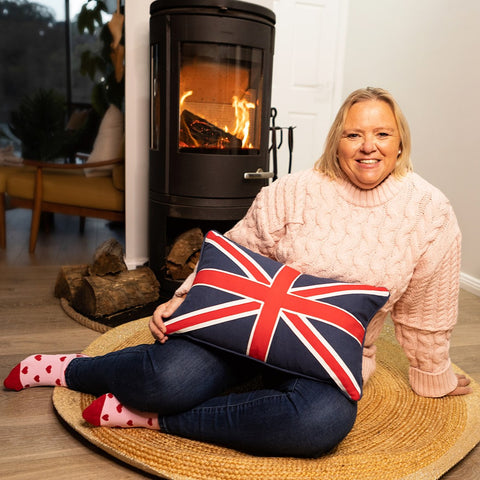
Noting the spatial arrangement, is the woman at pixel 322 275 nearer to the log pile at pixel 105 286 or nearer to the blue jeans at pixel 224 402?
the blue jeans at pixel 224 402

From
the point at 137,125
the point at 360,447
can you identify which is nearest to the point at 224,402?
the point at 360,447

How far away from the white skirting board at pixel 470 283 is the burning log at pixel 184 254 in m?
1.34

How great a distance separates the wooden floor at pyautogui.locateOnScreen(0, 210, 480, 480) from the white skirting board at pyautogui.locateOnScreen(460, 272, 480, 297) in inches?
1.6

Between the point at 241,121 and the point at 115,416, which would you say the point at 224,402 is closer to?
the point at 115,416

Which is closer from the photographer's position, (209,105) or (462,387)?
(462,387)

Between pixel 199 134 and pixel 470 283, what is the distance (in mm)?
1496

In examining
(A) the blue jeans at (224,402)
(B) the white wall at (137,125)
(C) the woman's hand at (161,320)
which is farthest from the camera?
(B) the white wall at (137,125)

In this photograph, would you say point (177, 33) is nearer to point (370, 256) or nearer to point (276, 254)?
point (276, 254)

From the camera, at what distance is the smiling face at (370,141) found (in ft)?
3.98

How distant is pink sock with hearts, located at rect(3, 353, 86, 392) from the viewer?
54.5 inches

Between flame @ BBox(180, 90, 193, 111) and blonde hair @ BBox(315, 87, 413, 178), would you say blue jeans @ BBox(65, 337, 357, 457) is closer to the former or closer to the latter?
blonde hair @ BBox(315, 87, 413, 178)

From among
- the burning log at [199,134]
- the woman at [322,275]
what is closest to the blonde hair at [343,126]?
the woman at [322,275]

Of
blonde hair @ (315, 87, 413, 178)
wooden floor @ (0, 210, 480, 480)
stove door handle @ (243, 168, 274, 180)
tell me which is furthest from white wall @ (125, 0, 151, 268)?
blonde hair @ (315, 87, 413, 178)

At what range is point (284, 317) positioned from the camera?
42.6 inches
